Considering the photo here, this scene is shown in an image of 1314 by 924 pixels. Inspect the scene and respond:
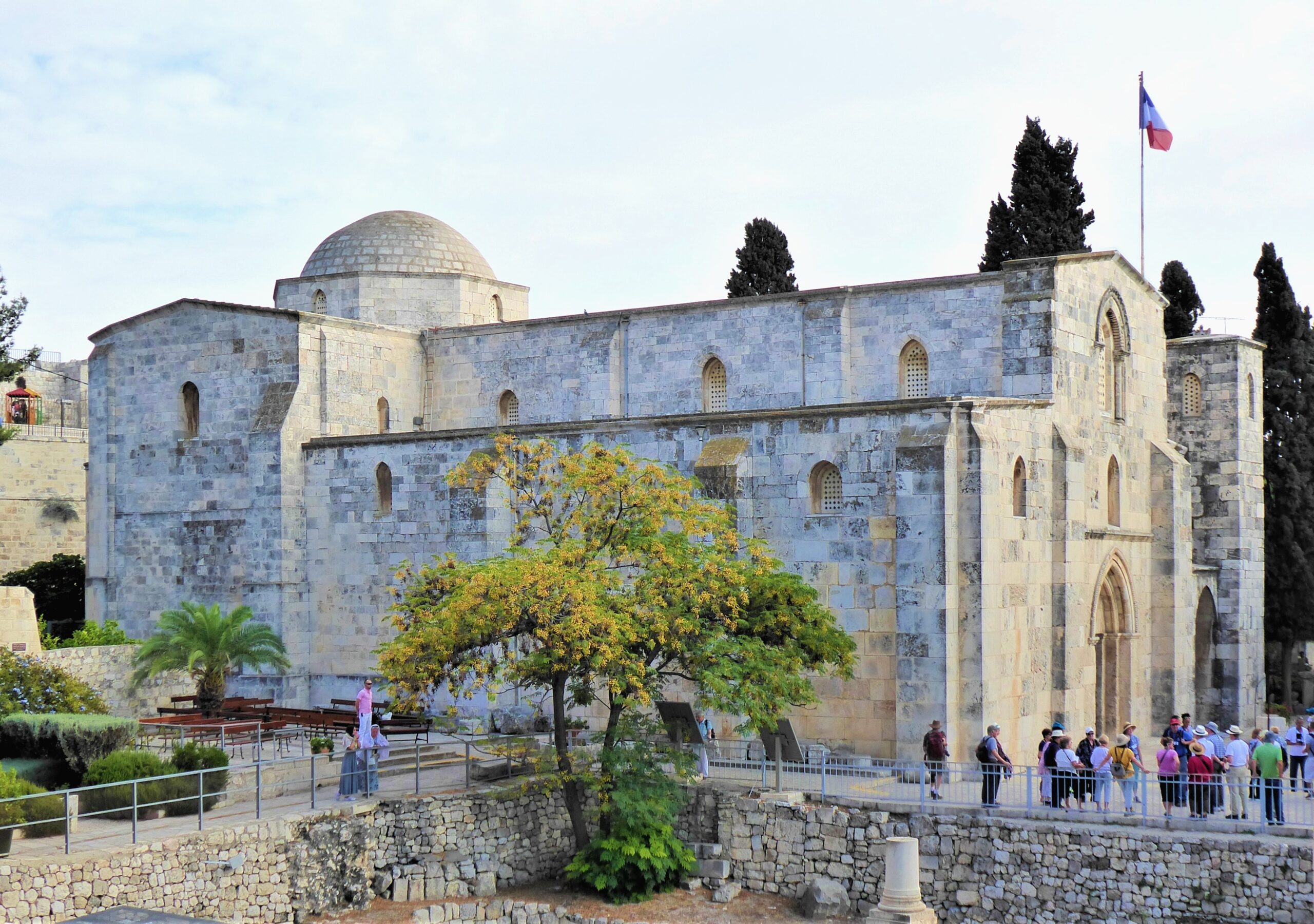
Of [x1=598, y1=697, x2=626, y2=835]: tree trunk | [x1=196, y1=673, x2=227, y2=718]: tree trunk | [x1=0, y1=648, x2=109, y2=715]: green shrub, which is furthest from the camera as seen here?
[x1=196, y1=673, x2=227, y2=718]: tree trunk

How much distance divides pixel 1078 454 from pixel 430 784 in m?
14.0

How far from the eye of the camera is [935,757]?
23922mm

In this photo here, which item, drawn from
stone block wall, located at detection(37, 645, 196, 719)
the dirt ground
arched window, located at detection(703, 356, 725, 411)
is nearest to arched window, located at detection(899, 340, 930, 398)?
arched window, located at detection(703, 356, 725, 411)

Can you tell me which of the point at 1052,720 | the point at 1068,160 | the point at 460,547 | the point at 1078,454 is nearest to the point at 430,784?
the point at 460,547

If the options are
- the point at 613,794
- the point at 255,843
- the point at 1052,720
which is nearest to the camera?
the point at 255,843

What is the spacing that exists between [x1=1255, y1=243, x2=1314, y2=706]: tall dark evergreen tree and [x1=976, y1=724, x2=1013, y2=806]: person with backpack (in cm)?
1984

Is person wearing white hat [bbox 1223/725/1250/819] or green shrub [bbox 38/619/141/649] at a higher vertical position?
green shrub [bbox 38/619/141/649]

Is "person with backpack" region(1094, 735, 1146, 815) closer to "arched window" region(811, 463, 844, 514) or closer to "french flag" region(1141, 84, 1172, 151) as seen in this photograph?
"arched window" region(811, 463, 844, 514)

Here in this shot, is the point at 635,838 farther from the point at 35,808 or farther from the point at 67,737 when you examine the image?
the point at 67,737

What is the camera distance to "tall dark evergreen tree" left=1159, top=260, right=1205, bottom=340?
43688mm

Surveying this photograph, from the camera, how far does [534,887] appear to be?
947 inches

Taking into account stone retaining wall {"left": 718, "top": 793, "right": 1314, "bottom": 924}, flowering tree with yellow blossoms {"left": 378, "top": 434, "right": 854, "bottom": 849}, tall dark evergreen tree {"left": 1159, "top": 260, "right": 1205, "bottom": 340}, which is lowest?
stone retaining wall {"left": 718, "top": 793, "right": 1314, "bottom": 924}

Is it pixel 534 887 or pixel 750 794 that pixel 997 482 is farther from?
pixel 534 887

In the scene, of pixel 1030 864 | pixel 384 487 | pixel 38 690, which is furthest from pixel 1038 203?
pixel 38 690
